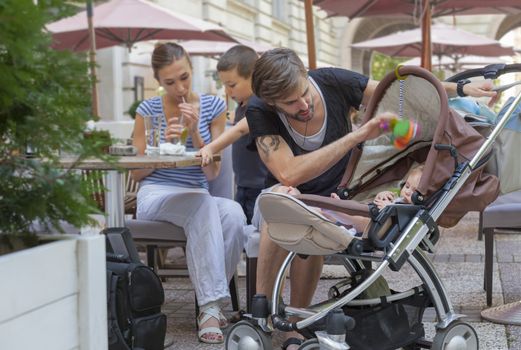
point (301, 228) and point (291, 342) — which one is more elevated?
point (301, 228)

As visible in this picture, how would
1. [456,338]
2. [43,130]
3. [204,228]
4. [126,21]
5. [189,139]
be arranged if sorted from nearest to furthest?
[43,130] < [456,338] < [204,228] < [189,139] < [126,21]

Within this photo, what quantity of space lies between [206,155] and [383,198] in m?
1.09

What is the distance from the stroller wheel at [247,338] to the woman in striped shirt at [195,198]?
2.55ft

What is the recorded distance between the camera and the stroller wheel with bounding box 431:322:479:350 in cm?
360

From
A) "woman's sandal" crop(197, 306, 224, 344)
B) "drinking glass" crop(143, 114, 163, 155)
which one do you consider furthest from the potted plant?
"drinking glass" crop(143, 114, 163, 155)

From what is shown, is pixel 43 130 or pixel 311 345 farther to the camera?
pixel 311 345

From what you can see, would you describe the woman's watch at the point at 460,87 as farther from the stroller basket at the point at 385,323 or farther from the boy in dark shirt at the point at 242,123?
the boy in dark shirt at the point at 242,123

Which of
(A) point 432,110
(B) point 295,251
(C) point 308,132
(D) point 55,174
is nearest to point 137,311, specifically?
(B) point 295,251

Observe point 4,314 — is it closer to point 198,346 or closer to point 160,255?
point 198,346

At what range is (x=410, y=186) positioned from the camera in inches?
146

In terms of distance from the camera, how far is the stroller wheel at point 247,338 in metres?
3.63

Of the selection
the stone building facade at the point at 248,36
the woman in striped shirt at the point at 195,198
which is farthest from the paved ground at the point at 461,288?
the stone building facade at the point at 248,36

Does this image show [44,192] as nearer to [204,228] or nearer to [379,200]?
[379,200]

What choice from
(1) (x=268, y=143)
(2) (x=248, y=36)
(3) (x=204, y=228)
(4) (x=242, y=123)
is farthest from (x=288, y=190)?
(2) (x=248, y=36)
